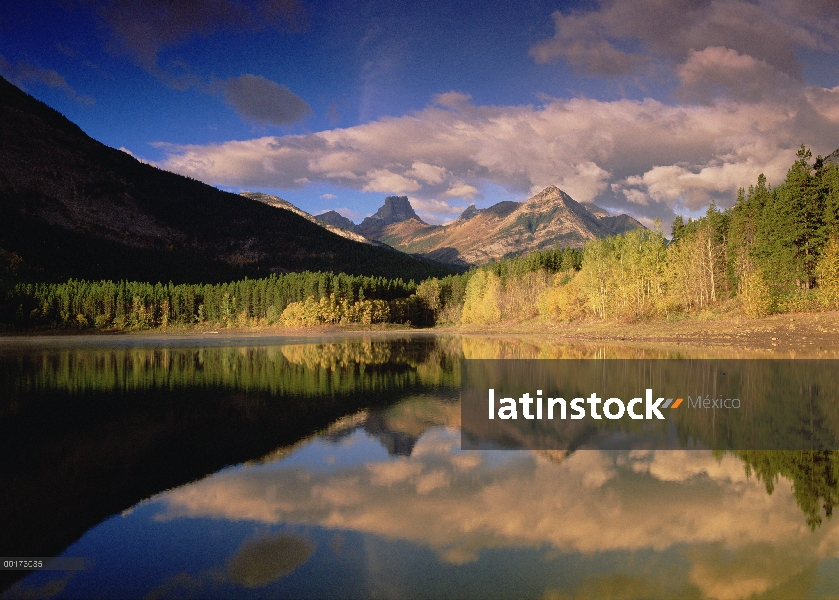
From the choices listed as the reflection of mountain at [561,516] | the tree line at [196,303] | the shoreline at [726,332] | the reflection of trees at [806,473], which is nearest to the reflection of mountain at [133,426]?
the reflection of mountain at [561,516]

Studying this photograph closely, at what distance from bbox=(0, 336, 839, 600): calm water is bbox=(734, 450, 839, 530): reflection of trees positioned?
7 cm

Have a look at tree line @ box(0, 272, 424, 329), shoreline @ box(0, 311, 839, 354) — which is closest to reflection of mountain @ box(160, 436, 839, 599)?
shoreline @ box(0, 311, 839, 354)

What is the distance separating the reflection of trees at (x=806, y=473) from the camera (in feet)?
43.6

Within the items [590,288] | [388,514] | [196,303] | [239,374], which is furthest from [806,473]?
[196,303]

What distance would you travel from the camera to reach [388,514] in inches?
531

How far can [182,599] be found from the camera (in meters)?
9.41

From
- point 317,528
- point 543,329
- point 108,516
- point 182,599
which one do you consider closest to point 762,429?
point 317,528

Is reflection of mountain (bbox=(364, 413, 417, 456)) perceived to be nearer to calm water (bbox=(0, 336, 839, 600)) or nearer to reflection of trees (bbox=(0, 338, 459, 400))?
calm water (bbox=(0, 336, 839, 600))

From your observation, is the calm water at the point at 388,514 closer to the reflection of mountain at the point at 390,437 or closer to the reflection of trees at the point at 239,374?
the reflection of mountain at the point at 390,437

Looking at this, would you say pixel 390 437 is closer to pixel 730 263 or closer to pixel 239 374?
pixel 239 374

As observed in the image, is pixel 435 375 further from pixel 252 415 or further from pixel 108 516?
pixel 108 516

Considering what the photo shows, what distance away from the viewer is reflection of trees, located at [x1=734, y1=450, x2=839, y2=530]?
13.3 meters

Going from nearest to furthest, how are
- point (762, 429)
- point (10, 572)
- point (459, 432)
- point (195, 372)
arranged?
point (10, 572) → point (762, 429) → point (459, 432) → point (195, 372)

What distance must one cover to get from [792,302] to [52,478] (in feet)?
253
